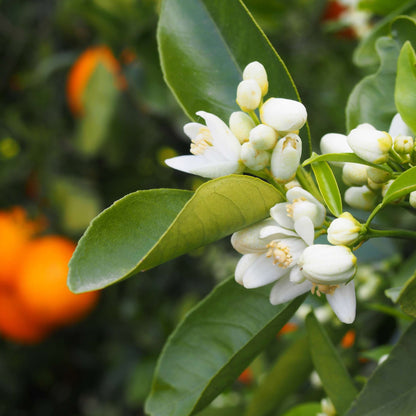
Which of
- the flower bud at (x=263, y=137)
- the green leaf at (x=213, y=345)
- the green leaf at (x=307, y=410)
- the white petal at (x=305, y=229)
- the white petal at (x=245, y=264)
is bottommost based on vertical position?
the green leaf at (x=307, y=410)

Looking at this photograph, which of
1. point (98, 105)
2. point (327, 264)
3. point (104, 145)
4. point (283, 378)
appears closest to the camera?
point (327, 264)

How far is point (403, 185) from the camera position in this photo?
53 centimetres

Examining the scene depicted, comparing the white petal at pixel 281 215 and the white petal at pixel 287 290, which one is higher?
the white petal at pixel 281 215

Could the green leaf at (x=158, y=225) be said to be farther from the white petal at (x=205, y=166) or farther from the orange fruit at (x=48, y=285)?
the orange fruit at (x=48, y=285)

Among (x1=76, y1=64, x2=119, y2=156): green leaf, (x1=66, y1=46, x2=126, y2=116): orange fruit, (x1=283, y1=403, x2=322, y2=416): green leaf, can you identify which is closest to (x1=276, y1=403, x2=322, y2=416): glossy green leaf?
(x1=283, y1=403, x2=322, y2=416): green leaf

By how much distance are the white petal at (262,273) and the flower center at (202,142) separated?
0.38 feet

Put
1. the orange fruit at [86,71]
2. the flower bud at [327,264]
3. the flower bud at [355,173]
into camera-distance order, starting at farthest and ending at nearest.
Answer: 1. the orange fruit at [86,71]
2. the flower bud at [355,173]
3. the flower bud at [327,264]

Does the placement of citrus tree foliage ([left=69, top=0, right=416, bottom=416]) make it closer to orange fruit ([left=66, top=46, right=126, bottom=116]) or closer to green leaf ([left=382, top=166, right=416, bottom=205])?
green leaf ([left=382, top=166, right=416, bottom=205])

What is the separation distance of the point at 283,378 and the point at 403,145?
0.45 meters

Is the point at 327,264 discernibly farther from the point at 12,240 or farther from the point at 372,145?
the point at 12,240

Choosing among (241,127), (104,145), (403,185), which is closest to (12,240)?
(104,145)

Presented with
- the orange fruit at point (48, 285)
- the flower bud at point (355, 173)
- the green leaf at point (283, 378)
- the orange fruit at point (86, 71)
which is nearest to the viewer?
the flower bud at point (355, 173)

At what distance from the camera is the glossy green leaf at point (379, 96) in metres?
0.73

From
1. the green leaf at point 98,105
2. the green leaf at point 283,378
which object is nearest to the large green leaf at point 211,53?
the green leaf at point 283,378
